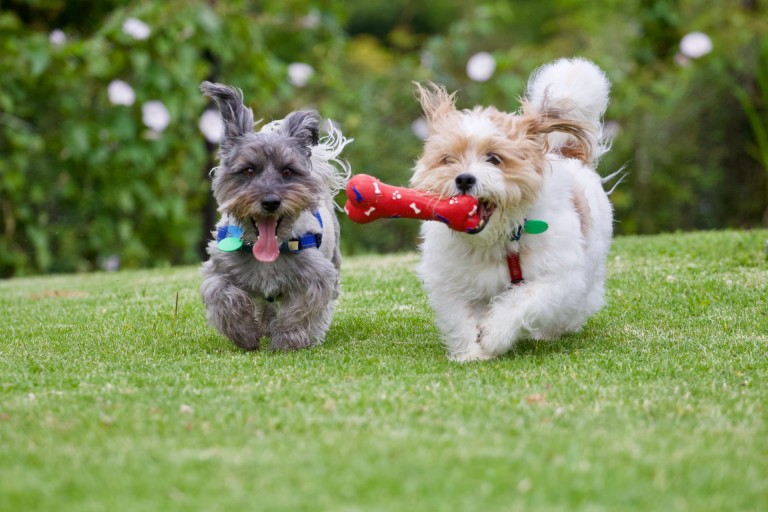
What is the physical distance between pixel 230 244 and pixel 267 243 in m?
0.22

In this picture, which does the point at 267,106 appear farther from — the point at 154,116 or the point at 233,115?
the point at 233,115

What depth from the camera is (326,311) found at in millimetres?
6473

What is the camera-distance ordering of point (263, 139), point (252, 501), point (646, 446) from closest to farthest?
1. point (252, 501)
2. point (646, 446)
3. point (263, 139)

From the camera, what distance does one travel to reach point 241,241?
6199mm

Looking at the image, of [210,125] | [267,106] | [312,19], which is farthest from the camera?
[312,19]

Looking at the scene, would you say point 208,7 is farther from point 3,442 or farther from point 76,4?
point 3,442

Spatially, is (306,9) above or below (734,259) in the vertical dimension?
above

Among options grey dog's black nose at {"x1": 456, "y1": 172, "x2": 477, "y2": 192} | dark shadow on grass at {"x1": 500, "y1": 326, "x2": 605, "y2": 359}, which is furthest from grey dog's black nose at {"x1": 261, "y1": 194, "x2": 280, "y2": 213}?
dark shadow on grass at {"x1": 500, "y1": 326, "x2": 605, "y2": 359}

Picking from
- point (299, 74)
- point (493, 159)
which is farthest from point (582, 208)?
point (299, 74)

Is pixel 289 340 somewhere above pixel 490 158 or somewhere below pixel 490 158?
below

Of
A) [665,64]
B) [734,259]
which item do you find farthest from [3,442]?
[665,64]

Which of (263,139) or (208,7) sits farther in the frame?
(208,7)

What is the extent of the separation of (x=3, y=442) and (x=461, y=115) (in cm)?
291

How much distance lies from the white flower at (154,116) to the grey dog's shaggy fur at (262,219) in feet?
19.3
